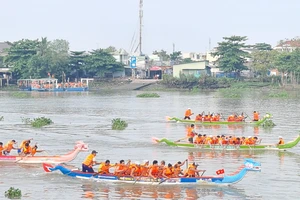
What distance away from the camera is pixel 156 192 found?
80.8 feet

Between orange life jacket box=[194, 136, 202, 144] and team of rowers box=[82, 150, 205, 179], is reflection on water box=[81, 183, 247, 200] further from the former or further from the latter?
orange life jacket box=[194, 136, 202, 144]

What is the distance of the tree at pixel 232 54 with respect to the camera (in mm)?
94875

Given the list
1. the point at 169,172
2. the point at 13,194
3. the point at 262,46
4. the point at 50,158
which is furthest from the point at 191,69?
the point at 13,194

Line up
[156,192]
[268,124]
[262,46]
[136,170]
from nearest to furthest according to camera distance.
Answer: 1. [156,192]
2. [136,170]
3. [268,124]
4. [262,46]

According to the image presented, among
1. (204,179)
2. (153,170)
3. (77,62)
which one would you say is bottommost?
(204,179)

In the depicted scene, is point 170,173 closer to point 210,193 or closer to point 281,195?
point 210,193

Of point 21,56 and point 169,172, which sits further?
point 21,56

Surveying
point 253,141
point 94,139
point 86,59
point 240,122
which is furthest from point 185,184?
point 86,59

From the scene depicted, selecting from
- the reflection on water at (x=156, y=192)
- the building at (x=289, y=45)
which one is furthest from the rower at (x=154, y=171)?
the building at (x=289, y=45)

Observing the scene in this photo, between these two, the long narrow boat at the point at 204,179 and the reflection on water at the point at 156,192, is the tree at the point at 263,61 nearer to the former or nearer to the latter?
the long narrow boat at the point at 204,179

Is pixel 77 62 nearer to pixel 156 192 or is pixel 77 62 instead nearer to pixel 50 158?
pixel 50 158

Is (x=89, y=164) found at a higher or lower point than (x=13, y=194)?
higher

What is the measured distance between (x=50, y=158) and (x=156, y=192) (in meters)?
6.81

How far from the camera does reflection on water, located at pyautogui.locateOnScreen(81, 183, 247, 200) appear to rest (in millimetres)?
24095
